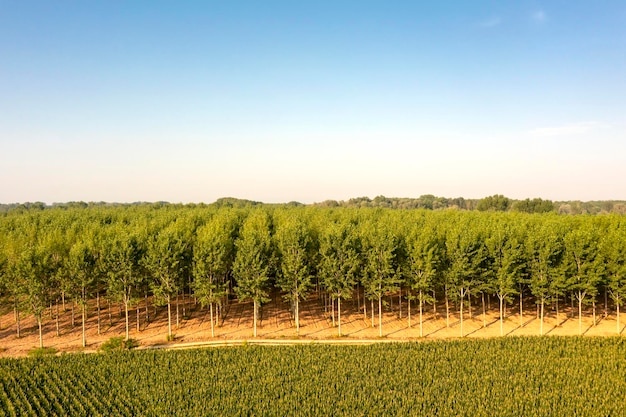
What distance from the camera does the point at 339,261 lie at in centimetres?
5069

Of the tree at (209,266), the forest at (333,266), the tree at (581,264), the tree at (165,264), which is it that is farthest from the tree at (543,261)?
the tree at (165,264)

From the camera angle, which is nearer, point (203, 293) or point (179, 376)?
point (179, 376)

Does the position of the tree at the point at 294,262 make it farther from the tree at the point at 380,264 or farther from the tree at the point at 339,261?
the tree at the point at 380,264

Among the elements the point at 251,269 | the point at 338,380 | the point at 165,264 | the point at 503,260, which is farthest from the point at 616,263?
the point at 165,264

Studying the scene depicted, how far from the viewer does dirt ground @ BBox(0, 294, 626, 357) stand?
159 feet

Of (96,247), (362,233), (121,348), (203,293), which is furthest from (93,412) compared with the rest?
(362,233)

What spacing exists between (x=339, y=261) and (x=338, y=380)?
66.0 ft

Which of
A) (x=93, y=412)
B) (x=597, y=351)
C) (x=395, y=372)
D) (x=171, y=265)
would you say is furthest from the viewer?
(x=171, y=265)

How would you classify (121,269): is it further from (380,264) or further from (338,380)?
(380,264)

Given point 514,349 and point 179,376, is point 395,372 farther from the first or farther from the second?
point 179,376

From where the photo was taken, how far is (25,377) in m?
33.6

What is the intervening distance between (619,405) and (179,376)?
35197 millimetres

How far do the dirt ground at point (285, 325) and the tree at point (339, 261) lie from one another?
233 inches

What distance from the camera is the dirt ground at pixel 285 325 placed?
48.3 metres
